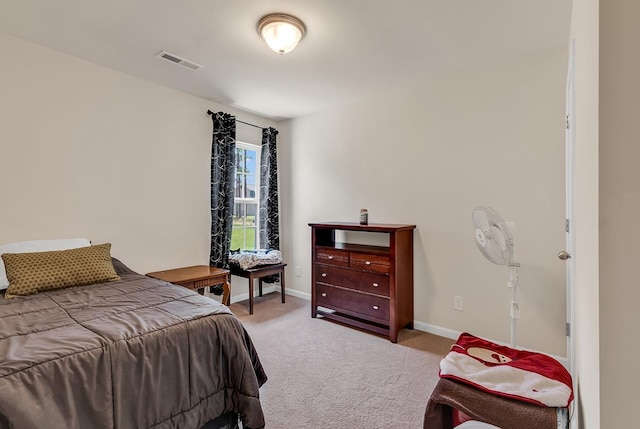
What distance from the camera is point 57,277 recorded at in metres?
2.07

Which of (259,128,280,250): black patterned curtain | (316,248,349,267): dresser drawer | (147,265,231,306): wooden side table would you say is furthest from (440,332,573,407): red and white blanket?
(259,128,280,250): black patterned curtain

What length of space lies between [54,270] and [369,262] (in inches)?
96.0

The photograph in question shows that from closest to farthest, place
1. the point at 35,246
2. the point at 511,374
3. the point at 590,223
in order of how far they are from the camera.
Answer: the point at 590,223 < the point at 511,374 < the point at 35,246

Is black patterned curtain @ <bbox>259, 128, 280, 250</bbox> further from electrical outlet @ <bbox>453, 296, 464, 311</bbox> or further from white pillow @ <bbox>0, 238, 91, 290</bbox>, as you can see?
electrical outlet @ <bbox>453, 296, 464, 311</bbox>

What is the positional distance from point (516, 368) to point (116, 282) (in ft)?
8.22

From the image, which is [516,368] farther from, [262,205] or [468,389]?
[262,205]

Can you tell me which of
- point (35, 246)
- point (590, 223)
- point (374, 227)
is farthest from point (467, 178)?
point (35, 246)

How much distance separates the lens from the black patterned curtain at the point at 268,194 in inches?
166

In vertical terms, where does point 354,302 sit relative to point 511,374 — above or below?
below

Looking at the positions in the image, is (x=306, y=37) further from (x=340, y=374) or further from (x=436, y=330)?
(x=436, y=330)

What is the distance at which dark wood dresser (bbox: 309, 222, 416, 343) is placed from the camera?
287 centimetres

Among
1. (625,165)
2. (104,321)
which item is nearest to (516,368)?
(625,165)

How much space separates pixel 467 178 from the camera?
2.84 meters

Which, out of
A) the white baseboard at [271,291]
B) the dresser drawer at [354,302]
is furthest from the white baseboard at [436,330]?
the white baseboard at [271,291]
